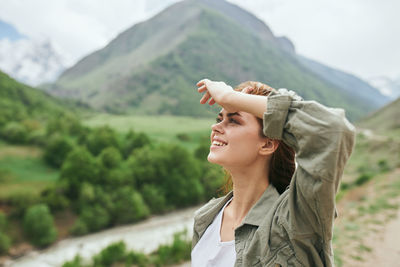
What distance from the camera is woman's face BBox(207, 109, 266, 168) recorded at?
2.12 m

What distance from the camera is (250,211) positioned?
2.06m

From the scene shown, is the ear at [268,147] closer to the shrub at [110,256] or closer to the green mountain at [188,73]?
the shrub at [110,256]

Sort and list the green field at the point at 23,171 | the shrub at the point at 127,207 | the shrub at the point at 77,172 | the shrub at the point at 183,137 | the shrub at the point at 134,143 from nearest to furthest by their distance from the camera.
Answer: the green field at the point at 23,171 → the shrub at the point at 127,207 → the shrub at the point at 77,172 → the shrub at the point at 134,143 → the shrub at the point at 183,137

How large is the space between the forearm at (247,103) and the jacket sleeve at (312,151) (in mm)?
104

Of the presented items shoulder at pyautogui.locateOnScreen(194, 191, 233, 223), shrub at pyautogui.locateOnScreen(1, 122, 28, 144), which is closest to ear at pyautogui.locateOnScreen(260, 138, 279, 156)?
shoulder at pyautogui.locateOnScreen(194, 191, 233, 223)

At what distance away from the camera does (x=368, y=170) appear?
2667cm

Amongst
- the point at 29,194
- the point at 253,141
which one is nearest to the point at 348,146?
the point at 253,141

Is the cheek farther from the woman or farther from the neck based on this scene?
the neck

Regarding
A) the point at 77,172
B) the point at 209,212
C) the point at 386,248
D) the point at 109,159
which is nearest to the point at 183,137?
the point at 109,159

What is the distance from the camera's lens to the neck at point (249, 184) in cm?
228

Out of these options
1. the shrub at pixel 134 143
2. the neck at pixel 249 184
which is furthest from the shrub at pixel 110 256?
the shrub at pixel 134 143

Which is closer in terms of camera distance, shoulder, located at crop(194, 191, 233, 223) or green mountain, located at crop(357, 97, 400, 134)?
shoulder, located at crop(194, 191, 233, 223)

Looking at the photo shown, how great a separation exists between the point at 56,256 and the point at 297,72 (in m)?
173

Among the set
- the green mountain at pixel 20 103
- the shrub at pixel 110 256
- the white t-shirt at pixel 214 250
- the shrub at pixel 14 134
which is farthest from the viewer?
the green mountain at pixel 20 103
